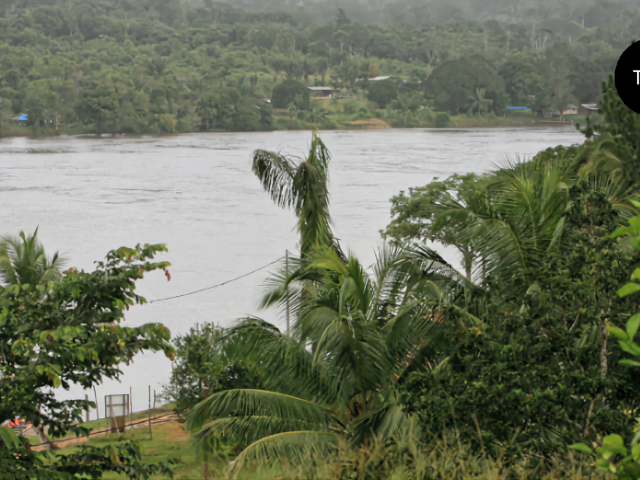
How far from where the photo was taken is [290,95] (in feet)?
305

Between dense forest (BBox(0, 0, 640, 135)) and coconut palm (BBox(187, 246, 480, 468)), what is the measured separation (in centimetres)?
7758

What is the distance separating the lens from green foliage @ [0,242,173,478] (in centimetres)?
518

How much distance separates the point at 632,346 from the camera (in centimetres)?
159

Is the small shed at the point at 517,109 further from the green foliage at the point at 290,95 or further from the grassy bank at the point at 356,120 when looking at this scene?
the green foliage at the point at 290,95

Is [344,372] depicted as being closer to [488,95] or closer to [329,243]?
[329,243]

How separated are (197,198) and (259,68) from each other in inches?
1498

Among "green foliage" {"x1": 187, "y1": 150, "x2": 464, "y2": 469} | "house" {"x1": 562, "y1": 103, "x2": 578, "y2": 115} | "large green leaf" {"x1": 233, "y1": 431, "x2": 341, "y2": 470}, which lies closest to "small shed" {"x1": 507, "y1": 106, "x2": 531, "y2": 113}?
"house" {"x1": 562, "y1": 103, "x2": 578, "y2": 115}

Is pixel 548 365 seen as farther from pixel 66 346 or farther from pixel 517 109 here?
pixel 517 109

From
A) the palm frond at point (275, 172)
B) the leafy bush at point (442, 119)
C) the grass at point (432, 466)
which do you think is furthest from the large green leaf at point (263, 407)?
the leafy bush at point (442, 119)

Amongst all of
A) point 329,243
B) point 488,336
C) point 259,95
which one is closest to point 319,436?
point 488,336

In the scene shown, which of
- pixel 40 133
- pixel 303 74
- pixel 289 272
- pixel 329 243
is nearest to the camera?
pixel 289 272

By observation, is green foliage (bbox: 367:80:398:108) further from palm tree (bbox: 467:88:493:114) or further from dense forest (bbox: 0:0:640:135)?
palm tree (bbox: 467:88:493:114)

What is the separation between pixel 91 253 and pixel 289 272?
56219 mm

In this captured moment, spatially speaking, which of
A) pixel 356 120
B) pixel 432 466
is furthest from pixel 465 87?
pixel 432 466
